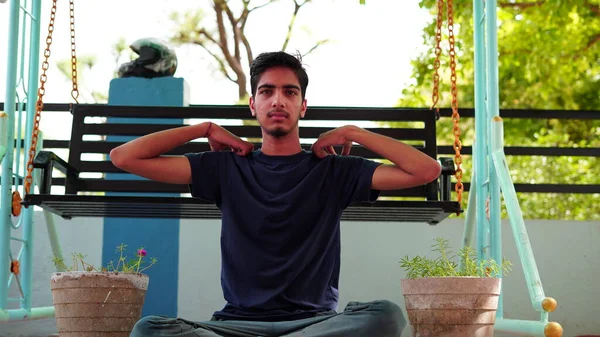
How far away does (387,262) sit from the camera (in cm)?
467

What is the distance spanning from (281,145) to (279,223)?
307 millimetres

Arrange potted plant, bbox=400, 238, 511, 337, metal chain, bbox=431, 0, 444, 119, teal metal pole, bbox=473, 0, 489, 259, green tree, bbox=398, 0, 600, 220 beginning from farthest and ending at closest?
green tree, bbox=398, 0, 600, 220
teal metal pole, bbox=473, 0, 489, 259
metal chain, bbox=431, 0, 444, 119
potted plant, bbox=400, 238, 511, 337

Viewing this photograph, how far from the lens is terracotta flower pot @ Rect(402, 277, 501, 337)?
254 centimetres

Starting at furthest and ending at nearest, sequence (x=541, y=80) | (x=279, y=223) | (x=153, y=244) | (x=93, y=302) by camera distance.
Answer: (x=541, y=80) → (x=153, y=244) → (x=93, y=302) → (x=279, y=223)

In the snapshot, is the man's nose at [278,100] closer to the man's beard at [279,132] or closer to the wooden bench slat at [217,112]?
the man's beard at [279,132]

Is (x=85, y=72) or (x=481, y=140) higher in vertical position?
(x=85, y=72)

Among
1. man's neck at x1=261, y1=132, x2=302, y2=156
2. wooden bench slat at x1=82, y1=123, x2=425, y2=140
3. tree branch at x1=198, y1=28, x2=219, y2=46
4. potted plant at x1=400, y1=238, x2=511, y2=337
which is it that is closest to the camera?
potted plant at x1=400, y1=238, x2=511, y2=337

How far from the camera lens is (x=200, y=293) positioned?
4602mm

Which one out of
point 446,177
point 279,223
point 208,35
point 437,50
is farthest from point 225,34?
point 279,223

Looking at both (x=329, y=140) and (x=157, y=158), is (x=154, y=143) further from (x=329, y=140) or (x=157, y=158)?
(x=329, y=140)

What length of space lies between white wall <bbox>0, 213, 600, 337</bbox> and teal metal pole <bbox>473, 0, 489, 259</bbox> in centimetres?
107

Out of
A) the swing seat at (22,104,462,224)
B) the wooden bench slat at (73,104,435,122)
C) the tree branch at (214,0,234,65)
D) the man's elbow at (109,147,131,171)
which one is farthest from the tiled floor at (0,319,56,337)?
the tree branch at (214,0,234,65)

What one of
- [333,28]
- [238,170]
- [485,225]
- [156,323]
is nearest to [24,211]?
[238,170]

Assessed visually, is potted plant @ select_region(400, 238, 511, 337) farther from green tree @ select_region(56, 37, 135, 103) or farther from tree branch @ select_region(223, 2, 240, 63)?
green tree @ select_region(56, 37, 135, 103)
